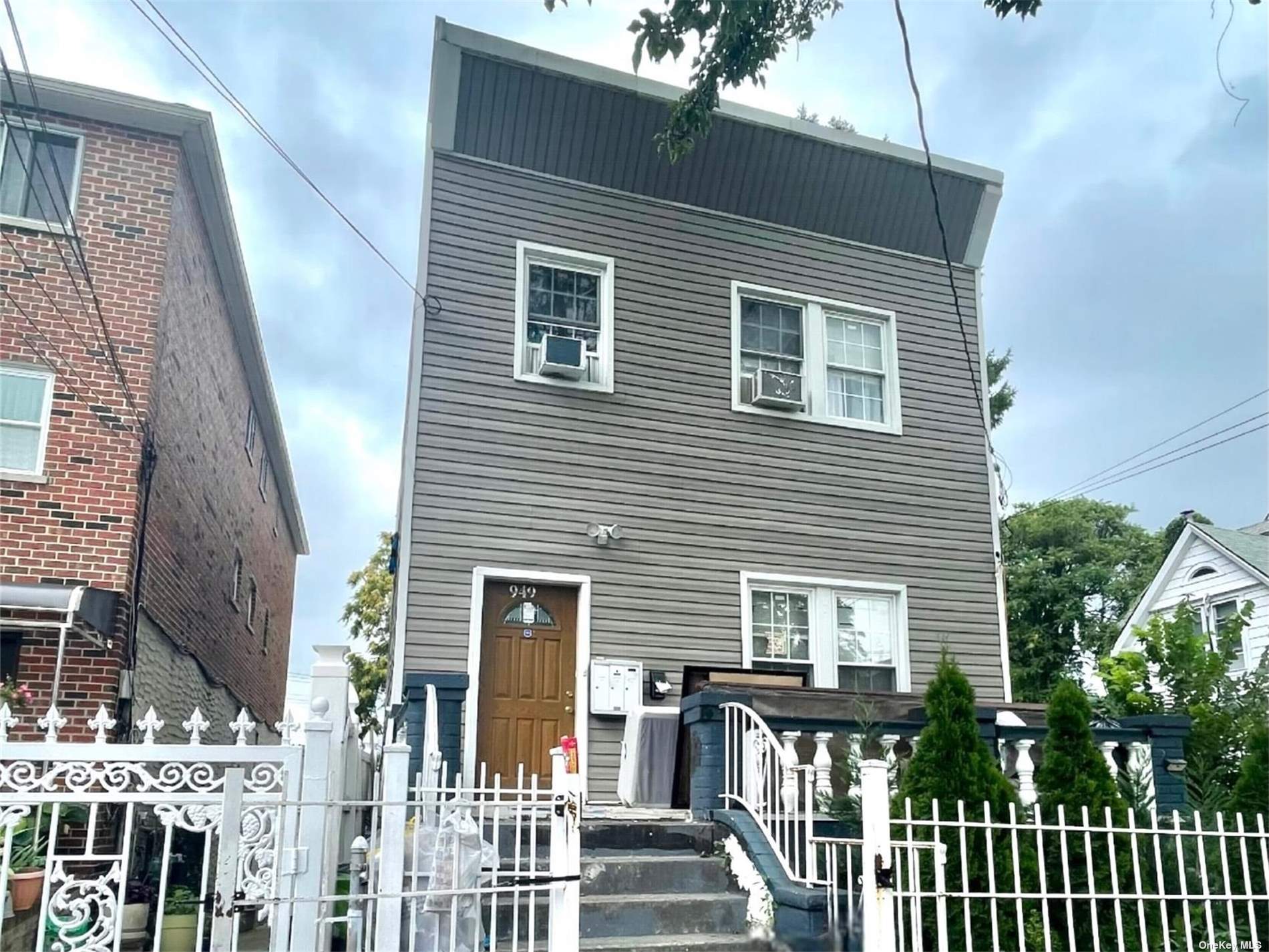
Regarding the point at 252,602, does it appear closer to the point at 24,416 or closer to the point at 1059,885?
the point at 24,416

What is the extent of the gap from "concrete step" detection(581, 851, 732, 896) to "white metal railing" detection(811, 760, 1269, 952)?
0.64 meters

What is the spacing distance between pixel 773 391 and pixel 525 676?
3659mm

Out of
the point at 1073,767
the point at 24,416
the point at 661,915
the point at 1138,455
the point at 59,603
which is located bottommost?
the point at 661,915

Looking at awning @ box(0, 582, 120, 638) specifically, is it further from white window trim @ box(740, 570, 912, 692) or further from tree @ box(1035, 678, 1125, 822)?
tree @ box(1035, 678, 1125, 822)

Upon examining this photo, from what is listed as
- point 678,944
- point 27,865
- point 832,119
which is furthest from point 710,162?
point 832,119

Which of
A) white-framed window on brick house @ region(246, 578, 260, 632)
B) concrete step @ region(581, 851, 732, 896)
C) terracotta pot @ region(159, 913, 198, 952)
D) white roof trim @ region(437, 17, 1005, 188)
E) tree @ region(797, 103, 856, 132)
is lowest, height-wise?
terracotta pot @ region(159, 913, 198, 952)

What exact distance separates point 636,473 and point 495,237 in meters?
2.52

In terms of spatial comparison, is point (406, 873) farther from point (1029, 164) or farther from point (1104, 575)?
point (1104, 575)

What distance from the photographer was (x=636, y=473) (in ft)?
31.6

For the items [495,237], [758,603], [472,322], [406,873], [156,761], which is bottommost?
[406,873]

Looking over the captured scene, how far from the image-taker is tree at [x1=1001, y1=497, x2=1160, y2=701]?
25.8 m

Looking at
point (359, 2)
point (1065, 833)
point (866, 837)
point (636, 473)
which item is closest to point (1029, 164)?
point (636, 473)

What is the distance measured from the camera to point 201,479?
12.6 m

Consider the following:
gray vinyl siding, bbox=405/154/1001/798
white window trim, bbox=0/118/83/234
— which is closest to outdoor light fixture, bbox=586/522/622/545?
gray vinyl siding, bbox=405/154/1001/798
